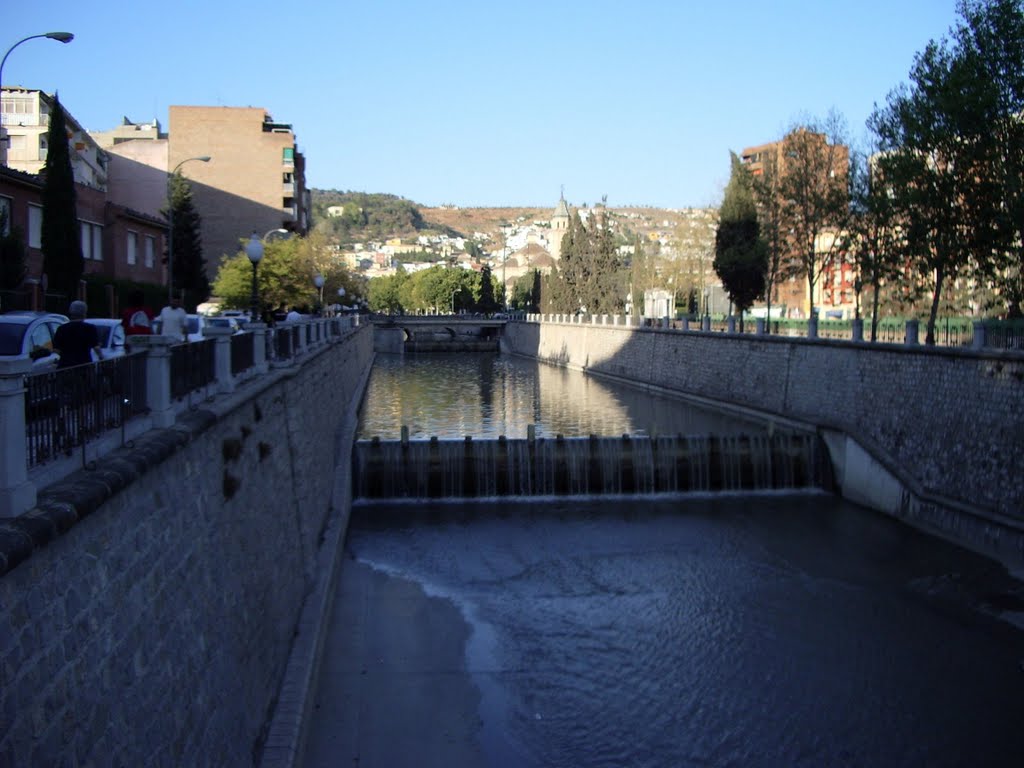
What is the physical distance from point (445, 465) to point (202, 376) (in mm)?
13725

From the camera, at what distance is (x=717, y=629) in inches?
613


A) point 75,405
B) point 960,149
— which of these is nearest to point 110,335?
point 75,405

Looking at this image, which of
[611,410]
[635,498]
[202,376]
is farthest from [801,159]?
[202,376]

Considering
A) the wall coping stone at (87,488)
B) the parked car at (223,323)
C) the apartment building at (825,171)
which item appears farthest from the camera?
the apartment building at (825,171)

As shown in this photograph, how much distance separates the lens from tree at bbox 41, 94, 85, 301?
96.8 ft

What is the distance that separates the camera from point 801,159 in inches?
1629

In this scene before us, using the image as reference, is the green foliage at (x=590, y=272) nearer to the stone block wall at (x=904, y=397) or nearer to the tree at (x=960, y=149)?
the stone block wall at (x=904, y=397)

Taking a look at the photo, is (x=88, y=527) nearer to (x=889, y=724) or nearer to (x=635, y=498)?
(x=889, y=724)

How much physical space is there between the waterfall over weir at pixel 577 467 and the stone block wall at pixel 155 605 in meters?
11.2

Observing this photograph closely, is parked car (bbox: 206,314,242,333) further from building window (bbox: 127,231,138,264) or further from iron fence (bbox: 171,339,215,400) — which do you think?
building window (bbox: 127,231,138,264)

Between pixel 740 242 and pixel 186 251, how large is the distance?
30.8 meters

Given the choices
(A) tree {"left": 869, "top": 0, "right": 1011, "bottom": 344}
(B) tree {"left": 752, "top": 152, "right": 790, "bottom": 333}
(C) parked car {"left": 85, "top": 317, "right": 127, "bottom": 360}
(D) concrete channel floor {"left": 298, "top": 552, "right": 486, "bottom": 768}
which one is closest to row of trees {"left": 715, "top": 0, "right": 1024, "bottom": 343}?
(A) tree {"left": 869, "top": 0, "right": 1011, "bottom": 344}

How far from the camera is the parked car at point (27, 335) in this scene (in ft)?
41.1

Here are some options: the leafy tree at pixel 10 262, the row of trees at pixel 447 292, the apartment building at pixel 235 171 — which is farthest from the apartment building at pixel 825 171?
the row of trees at pixel 447 292
